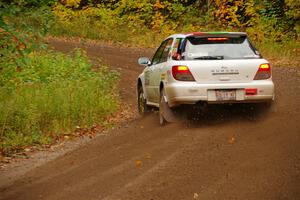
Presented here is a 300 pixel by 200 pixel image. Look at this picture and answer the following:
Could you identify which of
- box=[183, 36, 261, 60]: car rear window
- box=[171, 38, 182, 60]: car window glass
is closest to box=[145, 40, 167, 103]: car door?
box=[171, 38, 182, 60]: car window glass

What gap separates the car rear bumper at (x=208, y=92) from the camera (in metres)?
11.3

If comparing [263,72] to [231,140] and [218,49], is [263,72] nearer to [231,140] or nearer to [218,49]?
[218,49]

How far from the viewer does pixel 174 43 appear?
40.5 feet

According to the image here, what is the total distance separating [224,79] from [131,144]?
198 centimetres

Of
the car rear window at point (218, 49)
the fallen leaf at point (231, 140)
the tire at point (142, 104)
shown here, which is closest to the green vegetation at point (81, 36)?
the tire at point (142, 104)

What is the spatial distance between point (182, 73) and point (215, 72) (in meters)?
0.56

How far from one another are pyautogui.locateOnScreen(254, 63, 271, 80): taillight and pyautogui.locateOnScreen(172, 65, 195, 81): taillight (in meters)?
1.15

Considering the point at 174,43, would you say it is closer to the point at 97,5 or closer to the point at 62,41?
the point at 62,41

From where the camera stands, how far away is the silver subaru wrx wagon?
37.3 ft

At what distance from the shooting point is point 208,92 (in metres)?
11.4

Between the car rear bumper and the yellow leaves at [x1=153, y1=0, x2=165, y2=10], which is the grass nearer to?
the car rear bumper

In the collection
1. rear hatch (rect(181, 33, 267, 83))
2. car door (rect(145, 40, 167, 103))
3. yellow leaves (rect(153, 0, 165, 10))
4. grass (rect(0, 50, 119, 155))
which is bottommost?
yellow leaves (rect(153, 0, 165, 10))

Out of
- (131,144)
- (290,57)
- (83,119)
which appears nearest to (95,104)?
(83,119)

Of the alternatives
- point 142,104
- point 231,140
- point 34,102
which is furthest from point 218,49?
point 34,102
